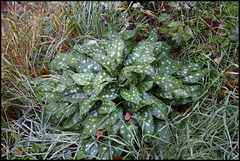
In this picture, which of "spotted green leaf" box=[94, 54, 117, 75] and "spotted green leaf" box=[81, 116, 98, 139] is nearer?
"spotted green leaf" box=[81, 116, 98, 139]

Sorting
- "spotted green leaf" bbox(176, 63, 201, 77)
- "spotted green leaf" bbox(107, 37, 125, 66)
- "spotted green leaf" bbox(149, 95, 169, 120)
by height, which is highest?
"spotted green leaf" bbox(107, 37, 125, 66)

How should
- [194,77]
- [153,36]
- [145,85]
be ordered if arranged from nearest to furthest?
[145,85]
[194,77]
[153,36]

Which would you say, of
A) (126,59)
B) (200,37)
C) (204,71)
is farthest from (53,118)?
(200,37)

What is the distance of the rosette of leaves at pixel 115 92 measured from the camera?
5.72 feet

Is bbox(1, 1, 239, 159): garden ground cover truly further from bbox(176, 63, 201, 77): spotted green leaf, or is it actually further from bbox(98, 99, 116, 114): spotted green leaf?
bbox(98, 99, 116, 114): spotted green leaf

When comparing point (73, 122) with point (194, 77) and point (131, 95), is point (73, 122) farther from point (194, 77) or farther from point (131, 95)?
point (194, 77)

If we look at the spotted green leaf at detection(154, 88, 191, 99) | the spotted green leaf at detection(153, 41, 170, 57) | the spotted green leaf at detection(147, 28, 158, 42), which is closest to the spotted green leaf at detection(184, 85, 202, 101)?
the spotted green leaf at detection(154, 88, 191, 99)

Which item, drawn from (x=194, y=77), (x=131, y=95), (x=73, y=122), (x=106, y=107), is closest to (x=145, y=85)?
(x=131, y=95)

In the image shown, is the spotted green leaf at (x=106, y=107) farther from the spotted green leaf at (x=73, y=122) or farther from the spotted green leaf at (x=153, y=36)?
the spotted green leaf at (x=153, y=36)

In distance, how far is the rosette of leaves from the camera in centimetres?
174

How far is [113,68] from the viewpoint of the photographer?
1.91 metres

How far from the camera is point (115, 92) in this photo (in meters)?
1.88

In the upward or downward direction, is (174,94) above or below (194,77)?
below

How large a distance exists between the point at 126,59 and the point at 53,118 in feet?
3.52
